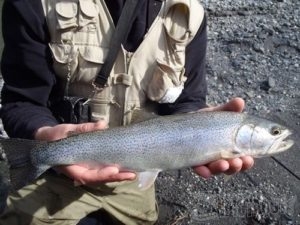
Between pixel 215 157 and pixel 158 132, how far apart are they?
0.29 metres

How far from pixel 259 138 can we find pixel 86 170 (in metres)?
0.83

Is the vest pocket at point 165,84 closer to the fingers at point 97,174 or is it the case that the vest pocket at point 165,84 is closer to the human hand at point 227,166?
the human hand at point 227,166

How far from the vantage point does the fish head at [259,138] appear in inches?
102

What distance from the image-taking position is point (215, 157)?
2609mm

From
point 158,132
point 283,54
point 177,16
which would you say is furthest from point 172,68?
point 283,54

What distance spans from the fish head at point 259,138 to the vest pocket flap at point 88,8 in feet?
3.20

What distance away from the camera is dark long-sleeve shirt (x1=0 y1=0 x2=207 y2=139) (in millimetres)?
2922

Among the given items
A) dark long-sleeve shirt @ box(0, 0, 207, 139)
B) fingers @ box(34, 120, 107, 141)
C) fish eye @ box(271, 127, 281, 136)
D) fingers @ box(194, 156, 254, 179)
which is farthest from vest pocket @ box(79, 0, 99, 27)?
fish eye @ box(271, 127, 281, 136)

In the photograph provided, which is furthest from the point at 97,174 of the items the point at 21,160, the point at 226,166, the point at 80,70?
the point at 80,70

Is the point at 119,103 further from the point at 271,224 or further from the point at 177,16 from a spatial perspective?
the point at 271,224

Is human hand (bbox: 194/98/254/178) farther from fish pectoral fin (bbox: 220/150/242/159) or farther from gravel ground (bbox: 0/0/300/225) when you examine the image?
gravel ground (bbox: 0/0/300/225)

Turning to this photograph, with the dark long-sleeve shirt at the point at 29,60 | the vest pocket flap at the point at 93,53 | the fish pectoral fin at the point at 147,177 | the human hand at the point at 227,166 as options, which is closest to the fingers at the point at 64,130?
the dark long-sleeve shirt at the point at 29,60

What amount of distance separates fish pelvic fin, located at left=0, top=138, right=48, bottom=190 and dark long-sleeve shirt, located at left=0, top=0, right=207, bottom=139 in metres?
0.23

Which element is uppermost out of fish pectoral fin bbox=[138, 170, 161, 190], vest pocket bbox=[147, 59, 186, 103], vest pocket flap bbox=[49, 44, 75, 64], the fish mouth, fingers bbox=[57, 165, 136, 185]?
vest pocket flap bbox=[49, 44, 75, 64]
